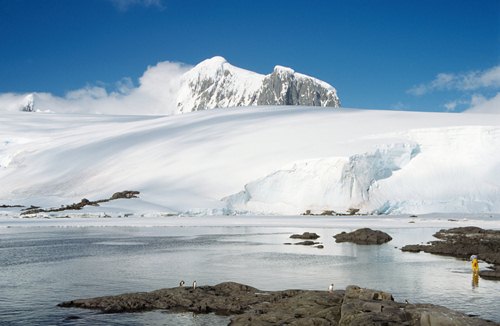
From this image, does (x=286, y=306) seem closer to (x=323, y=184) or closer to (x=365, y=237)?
(x=365, y=237)

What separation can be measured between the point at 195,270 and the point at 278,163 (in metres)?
48.1

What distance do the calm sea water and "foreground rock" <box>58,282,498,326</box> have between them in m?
0.79

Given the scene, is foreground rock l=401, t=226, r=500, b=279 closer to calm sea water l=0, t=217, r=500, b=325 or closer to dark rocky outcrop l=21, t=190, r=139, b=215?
calm sea water l=0, t=217, r=500, b=325

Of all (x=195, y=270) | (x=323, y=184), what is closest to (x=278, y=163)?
(x=323, y=184)

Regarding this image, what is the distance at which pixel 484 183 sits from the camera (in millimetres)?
60125

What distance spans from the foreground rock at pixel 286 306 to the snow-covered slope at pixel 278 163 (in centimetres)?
4590

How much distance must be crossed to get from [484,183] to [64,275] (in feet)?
161

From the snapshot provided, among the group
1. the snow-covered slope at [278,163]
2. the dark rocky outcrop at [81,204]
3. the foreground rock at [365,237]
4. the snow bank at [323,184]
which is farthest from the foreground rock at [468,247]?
the dark rocky outcrop at [81,204]

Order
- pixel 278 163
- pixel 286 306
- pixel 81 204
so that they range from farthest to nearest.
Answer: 1. pixel 278 163
2. pixel 81 204
3. pixel 286 306

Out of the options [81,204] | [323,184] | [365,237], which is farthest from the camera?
[81,204]

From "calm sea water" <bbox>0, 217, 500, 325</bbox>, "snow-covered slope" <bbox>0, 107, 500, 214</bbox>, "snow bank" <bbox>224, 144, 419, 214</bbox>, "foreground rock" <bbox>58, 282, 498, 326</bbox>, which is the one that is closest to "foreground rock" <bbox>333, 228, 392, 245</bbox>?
"calm sea water" <bbox>0, 217, 500, 325</bbox>

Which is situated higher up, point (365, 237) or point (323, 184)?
point (323, 184)

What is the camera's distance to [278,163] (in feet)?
236

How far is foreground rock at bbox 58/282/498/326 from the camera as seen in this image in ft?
39.5
